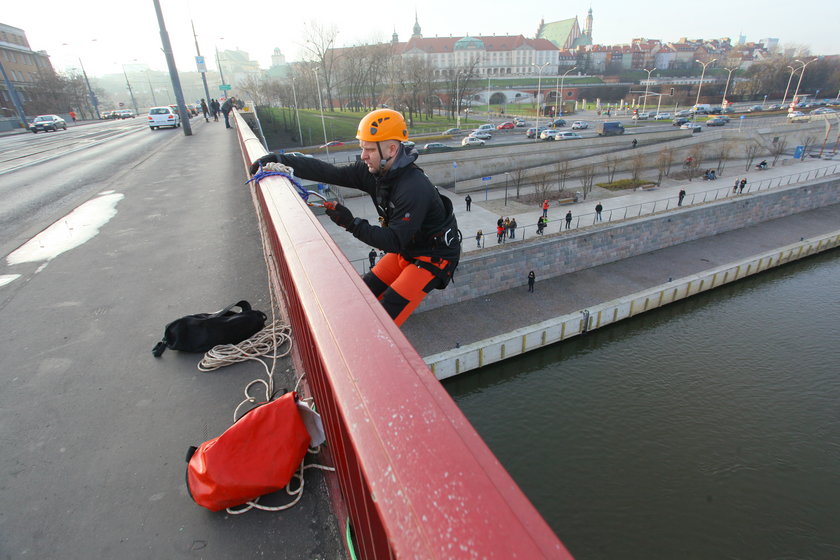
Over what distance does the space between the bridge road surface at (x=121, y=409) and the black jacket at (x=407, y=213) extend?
4.35ft

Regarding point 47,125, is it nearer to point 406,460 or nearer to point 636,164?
point 406,460

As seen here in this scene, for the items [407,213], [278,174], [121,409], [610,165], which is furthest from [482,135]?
[121,409]

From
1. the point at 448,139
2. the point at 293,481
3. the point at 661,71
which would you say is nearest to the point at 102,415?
the point at 293,481

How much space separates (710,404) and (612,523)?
712 cm

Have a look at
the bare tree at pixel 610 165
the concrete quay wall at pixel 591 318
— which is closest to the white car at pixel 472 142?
the bare tree at pixel 610 165

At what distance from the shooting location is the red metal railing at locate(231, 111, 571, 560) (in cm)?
84

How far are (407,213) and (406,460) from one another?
2613 millimetres

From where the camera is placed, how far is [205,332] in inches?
132

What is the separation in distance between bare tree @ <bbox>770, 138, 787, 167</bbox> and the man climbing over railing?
5391 cm

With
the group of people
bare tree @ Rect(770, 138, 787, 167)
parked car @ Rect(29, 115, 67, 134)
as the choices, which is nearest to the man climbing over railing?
the group of people

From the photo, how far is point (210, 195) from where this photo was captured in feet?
28.4

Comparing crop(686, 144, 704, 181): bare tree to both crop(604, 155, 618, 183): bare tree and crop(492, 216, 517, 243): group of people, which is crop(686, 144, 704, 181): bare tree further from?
crop(492, 216, 517, 243): group of people

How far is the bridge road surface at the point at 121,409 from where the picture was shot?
193cm

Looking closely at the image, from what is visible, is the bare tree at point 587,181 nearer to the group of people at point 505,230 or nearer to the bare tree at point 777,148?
the group of people at point 505,230
